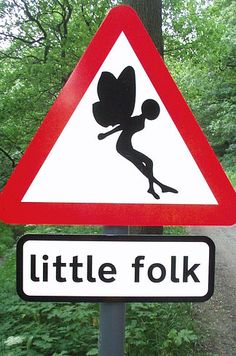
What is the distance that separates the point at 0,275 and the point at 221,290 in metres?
3.48

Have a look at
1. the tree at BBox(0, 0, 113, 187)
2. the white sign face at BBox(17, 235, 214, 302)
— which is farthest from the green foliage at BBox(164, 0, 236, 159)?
the white sign face at BBox(17, 235, 214, 302)

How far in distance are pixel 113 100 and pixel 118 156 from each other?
18cm

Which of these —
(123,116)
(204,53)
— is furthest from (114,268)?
(204,53)

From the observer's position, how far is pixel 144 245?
4.32 feet

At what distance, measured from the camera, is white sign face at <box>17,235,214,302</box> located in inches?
51.4

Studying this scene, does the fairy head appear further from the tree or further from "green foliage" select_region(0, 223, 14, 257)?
"green foliage" select_region(0, 223, 14, 257)

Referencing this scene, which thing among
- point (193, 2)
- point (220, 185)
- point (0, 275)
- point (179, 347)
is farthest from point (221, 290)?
point (193, 2)

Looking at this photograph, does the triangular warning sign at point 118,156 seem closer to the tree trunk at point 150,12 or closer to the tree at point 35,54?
the tree trunk at point 150,12

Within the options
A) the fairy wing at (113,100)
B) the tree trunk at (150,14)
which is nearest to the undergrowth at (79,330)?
the tree trunk at (150,14)

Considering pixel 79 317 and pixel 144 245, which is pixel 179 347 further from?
pixel 144 245

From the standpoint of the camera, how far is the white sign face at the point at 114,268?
131 centimetres

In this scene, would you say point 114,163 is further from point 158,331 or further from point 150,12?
point 150,12

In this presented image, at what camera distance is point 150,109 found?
1.34 metres

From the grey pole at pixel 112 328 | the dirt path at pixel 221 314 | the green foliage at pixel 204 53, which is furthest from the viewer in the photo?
the green foliage at pixel 204 53
